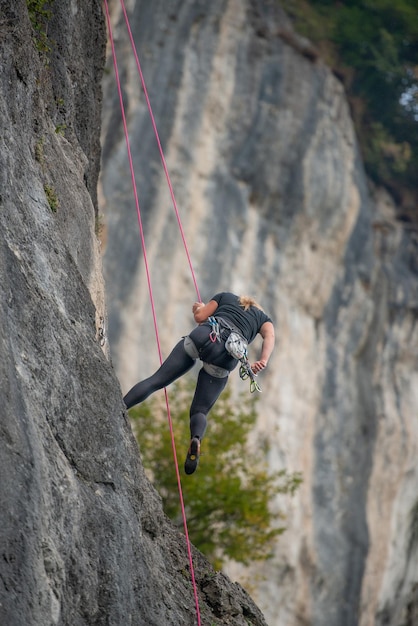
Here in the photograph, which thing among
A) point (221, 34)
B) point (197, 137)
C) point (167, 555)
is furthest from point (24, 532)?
point (221, 34)

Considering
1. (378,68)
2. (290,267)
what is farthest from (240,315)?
(378,68)

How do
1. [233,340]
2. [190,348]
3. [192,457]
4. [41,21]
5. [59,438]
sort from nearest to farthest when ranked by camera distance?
[59,438] < [192,457] < [233,340] < [190,348] < [41,21]

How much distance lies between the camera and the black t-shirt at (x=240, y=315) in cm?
1034

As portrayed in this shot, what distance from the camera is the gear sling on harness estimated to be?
32.8ft

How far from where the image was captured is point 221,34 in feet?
95.6

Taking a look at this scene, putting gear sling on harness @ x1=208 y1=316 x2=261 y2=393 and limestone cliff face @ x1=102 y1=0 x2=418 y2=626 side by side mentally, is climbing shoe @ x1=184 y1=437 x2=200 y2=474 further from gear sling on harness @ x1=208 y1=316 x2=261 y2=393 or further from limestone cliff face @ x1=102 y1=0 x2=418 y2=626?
limestone cliff face @ x1=102 y1=0 x2=418 y2=626

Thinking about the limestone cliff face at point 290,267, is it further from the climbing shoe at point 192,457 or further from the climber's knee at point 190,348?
the climbing shoe at point 192,457

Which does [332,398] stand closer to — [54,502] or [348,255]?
[348,255]

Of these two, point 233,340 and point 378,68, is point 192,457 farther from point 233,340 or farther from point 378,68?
point 378,68

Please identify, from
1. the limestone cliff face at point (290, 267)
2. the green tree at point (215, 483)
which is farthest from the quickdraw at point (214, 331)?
the limestone cliff face at point (290, 267)

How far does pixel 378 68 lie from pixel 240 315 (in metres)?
25.4

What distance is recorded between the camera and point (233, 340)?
10.0 m

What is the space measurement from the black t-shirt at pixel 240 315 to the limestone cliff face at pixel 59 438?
1249mm

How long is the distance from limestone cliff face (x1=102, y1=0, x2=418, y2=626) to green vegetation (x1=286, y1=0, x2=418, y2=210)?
1.86 metres
